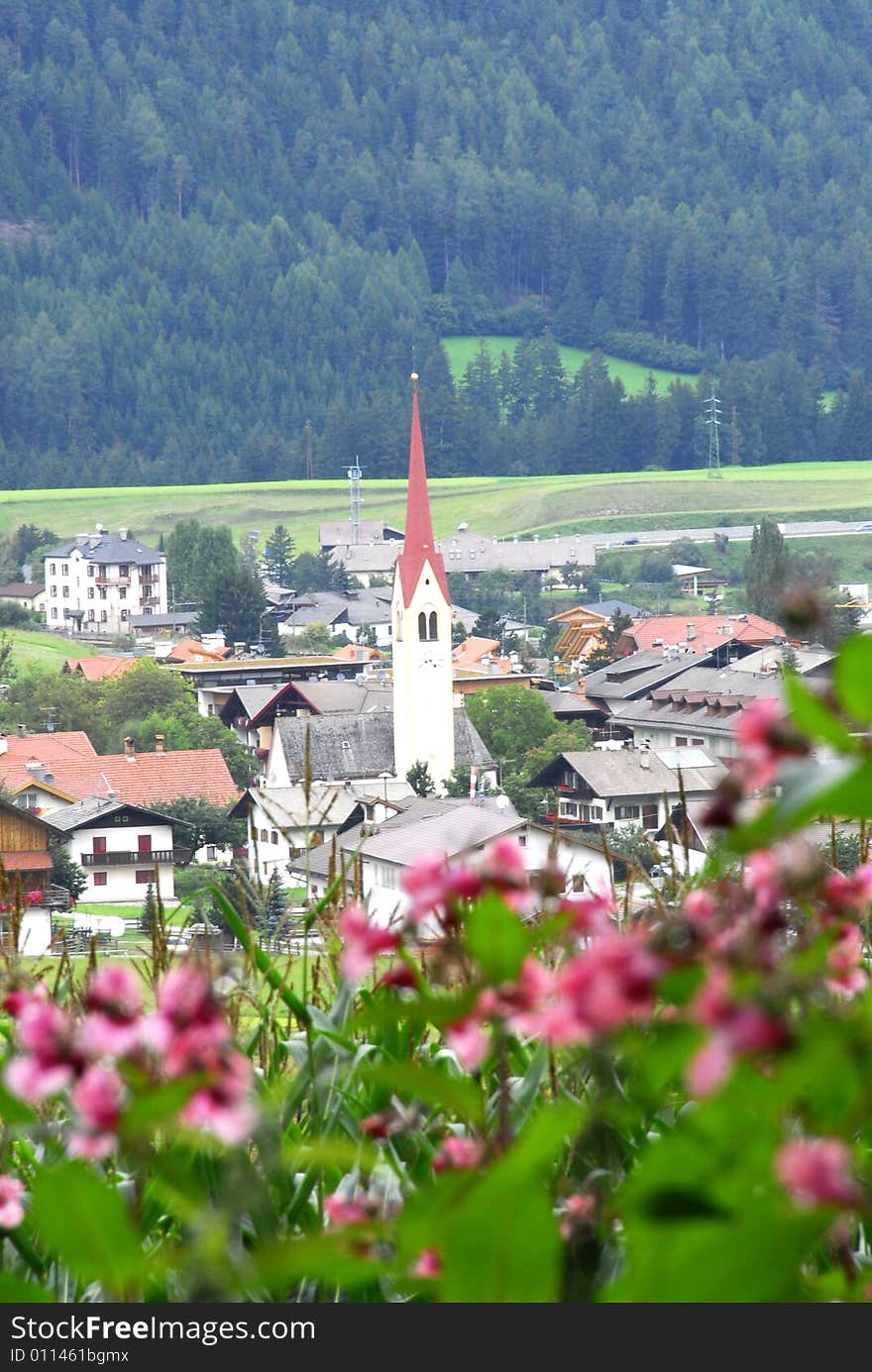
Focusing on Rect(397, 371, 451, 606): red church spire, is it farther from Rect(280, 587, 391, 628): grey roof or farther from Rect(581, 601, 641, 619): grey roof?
Rect(280, 587, 391, 628): grey roof

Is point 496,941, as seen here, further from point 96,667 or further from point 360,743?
point 96,667

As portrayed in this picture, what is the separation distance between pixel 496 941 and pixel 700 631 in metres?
40.4

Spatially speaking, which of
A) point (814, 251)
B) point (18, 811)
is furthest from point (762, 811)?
point (814, 251)

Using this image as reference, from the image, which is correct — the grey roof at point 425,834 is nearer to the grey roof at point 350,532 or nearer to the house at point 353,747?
the house at point 353,747

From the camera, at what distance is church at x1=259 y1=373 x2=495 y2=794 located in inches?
1261

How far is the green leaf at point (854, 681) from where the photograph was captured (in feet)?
1.35

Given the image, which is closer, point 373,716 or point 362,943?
point 362,943

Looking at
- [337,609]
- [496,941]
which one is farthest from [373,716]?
[496,941]

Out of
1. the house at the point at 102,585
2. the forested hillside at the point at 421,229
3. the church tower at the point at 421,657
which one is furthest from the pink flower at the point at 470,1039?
the forested hillside at the point at 421,229

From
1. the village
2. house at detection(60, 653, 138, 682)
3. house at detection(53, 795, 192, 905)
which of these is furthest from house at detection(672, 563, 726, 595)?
house at detection(53, 795, 192, 905)

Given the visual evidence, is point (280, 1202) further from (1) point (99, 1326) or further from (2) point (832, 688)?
(2) point (832, 688)

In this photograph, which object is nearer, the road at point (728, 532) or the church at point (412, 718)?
the church at point (412, 718)

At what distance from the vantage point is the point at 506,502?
62.7 m

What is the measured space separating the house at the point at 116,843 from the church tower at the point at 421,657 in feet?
25.8
